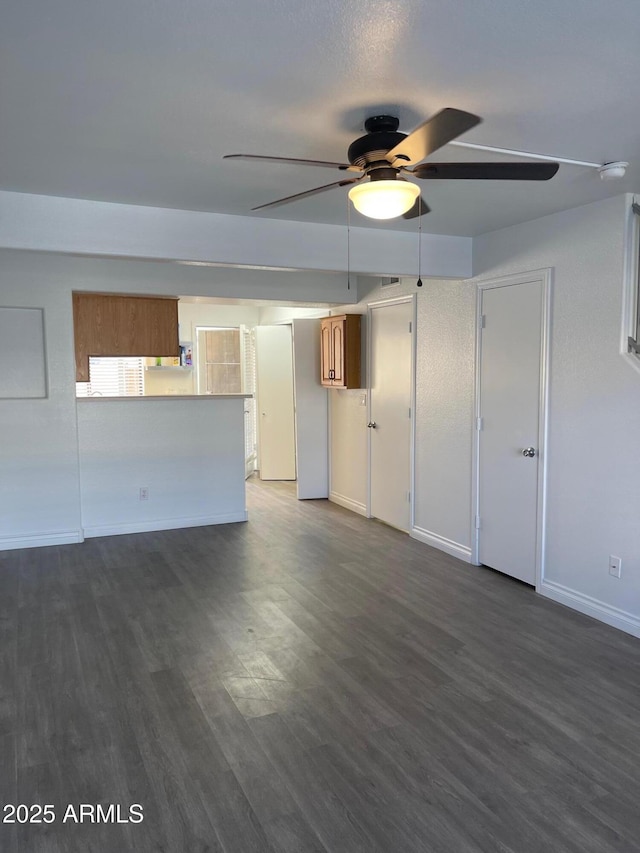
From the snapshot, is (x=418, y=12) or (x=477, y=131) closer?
(x=418, y=12)

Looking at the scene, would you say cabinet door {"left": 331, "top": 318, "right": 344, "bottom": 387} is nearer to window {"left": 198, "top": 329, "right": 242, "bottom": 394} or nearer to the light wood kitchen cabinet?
the light wood kitchen cabinet

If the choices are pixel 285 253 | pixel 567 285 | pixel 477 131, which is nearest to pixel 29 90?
pixel 477 131

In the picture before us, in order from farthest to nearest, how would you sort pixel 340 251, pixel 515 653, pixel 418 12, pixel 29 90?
pixel 340 251, pixel 515 653, pixel 29 90, pixel 418 12

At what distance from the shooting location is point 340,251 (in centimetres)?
412

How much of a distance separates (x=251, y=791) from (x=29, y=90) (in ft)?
8.42

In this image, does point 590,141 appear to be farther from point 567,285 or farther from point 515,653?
point 515,653

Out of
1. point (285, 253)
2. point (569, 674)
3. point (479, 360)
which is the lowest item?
point (569, 674)

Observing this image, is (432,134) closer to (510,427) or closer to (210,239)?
(210,239)

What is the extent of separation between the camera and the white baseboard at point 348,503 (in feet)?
Answer: 20.3

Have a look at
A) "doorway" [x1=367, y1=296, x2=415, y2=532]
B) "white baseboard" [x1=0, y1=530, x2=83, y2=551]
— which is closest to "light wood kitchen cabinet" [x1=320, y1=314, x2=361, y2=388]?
"doorway" [x1=367, y1=296, x2=415, y2=532]

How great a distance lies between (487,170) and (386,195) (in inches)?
14.6

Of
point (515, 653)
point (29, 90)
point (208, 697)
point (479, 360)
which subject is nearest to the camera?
point (29, 90)

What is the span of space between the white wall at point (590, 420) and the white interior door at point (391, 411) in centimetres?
159

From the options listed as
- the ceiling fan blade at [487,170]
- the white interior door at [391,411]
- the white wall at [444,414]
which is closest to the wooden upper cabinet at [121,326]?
the white interior door at [391,411]
